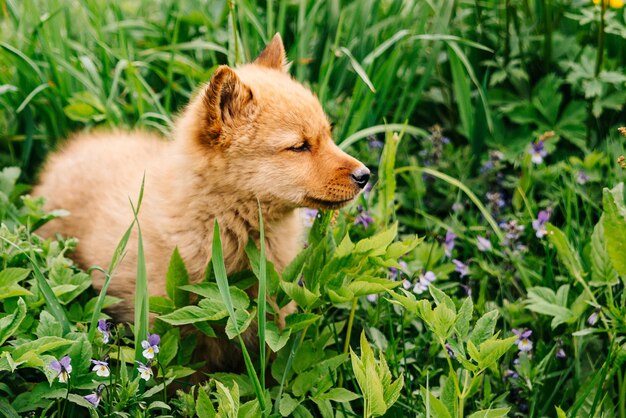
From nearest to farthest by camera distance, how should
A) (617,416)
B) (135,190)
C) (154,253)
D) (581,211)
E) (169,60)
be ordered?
(617,416), (154,253), (135,190), (581,211), (169,60)

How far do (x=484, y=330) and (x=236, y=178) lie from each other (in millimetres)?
1028

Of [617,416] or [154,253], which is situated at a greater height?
[154,253]

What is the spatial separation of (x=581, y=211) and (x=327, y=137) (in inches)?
51.5

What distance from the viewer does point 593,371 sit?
2781 mm

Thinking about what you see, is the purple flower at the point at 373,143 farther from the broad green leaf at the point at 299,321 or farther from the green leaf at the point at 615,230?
the broad green leaf at the point at 299,321

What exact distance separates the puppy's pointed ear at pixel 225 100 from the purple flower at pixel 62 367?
955mm

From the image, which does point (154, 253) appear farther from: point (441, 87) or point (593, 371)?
point (441, 87)

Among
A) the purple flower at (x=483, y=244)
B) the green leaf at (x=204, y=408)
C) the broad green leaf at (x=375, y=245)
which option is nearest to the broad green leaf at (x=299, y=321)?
the broad green leaf at (x=375, y=245)

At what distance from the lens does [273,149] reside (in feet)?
9.12

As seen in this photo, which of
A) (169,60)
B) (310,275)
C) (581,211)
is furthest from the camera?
(169,60)

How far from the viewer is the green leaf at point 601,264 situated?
270 cm

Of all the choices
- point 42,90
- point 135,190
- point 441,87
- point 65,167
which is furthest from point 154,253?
point 441,87

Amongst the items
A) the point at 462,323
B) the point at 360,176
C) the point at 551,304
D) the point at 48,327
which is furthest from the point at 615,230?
the point at 48,327

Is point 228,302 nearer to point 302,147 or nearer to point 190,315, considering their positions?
point 190,315
